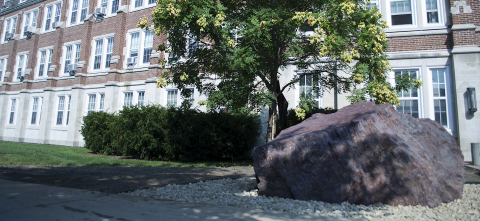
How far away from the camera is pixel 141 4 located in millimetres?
20312

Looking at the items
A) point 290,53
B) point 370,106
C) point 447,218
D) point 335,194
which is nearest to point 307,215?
point 335,194

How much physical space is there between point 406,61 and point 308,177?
32.4 feet

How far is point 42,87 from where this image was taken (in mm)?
24734

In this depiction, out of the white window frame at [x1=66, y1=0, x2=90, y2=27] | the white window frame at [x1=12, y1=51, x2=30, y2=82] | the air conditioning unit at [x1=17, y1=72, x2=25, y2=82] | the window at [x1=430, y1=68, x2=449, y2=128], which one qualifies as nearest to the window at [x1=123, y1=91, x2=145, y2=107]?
the white window frame at [x1=66, y1=0, x2=90, y2=27]

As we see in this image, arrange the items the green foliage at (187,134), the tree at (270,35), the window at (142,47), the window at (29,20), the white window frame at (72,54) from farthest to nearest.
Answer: the window at (29,20)
the white window frame at (72,54)
the window at (142,47)
the green foliage at (187,134)
the tree at (270,35)

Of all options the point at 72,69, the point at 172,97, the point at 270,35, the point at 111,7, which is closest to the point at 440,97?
the point at 270,35

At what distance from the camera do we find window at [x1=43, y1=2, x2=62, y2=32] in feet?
82.4

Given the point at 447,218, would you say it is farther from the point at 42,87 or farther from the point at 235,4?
the point at 42,87

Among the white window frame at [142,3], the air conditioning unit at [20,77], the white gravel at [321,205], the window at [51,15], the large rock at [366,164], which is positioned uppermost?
the window at [51,15]

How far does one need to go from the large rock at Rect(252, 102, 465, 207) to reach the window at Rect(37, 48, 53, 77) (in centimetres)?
2568

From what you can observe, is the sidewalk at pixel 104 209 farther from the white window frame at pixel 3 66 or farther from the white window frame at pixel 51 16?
the white window frame at pixel 3 66

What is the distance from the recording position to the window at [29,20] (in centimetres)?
2688

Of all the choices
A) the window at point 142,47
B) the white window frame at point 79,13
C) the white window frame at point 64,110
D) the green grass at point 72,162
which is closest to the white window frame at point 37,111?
the white window frame at point 64,110

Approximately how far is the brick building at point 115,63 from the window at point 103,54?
7cm
